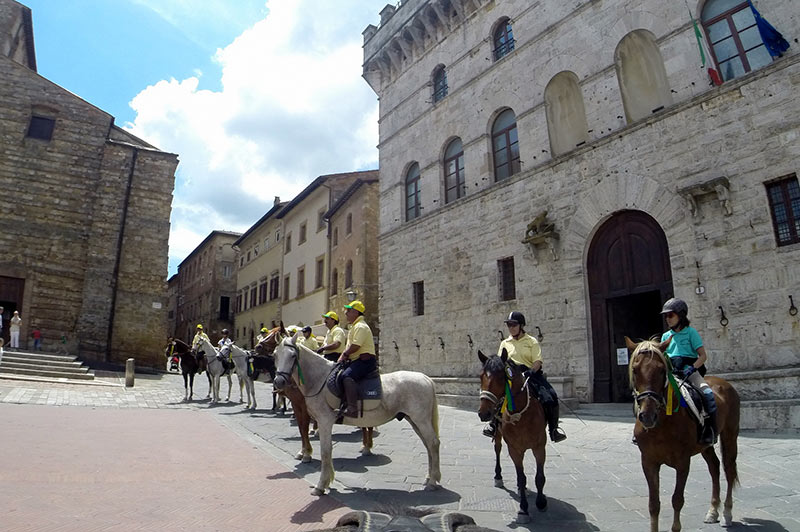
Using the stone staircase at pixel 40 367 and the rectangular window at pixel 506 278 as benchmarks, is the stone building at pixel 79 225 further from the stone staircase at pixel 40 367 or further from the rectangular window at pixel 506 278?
the rectangular window at pixel 506 278

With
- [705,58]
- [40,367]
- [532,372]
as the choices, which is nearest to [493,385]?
[532,372]

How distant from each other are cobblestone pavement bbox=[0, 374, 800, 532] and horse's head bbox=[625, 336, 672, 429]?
Result: 116 centimetres

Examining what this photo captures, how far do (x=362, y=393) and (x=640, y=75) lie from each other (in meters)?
10.6

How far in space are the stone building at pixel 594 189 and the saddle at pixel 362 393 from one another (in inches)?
258

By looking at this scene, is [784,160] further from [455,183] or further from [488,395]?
[455,183]

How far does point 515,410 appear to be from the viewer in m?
4.87

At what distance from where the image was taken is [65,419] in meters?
9.46

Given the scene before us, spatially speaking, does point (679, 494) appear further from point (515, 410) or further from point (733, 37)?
point (733, 37)

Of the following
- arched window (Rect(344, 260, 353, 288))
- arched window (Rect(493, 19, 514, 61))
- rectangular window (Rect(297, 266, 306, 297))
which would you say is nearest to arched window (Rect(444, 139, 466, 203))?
arched window (Rect(493, 19, 514, 61))

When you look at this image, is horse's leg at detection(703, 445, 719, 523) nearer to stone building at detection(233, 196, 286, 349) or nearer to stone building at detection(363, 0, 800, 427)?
stone building at detection(363, 0, 800, 427)

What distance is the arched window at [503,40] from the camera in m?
15.2

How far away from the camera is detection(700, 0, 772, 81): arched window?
32.6 ft

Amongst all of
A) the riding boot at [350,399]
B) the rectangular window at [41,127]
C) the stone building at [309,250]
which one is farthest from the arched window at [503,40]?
the rectangular window at [41,127]

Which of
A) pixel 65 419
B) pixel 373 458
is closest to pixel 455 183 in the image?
pixel 373 458
